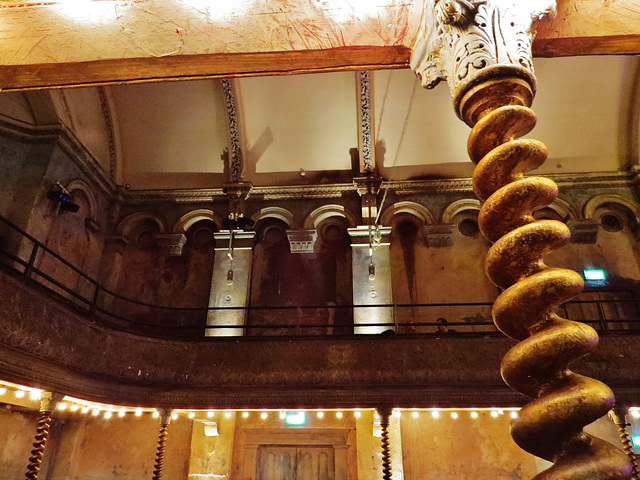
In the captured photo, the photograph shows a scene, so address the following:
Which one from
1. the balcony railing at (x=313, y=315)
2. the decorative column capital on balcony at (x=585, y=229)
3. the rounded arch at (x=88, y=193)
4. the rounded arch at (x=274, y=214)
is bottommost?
the balcony railing at (x=313, y=315)

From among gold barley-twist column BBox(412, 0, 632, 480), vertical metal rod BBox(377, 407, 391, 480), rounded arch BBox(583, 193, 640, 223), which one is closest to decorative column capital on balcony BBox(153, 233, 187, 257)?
vertical metal rod BBox(377, 407, 391, 480)

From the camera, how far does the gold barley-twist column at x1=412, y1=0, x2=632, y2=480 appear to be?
4.51 feet

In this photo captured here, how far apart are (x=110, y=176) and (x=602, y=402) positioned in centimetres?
1167

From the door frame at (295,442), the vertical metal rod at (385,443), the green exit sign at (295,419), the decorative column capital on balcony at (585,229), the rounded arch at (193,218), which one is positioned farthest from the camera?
the rounded arch at (193,218)

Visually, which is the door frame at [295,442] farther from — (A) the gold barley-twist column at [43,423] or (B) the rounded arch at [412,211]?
(B) the rounded arch at [412,211]

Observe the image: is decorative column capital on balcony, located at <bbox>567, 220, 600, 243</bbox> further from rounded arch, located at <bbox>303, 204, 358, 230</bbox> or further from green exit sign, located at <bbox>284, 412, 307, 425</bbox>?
green exit sign, located at <bbox>284, 412, 307, 425</bbox>

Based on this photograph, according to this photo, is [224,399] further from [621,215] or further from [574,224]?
[621,215]

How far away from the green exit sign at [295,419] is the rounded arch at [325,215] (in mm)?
4467

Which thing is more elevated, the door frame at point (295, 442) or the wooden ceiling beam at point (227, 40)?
the wooden ceiling beam at point (227, 40)

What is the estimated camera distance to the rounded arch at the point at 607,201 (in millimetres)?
10031

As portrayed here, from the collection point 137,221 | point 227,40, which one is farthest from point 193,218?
point 227,40

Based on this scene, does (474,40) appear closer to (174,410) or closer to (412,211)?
(174,410)

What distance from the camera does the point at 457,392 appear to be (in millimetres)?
6477

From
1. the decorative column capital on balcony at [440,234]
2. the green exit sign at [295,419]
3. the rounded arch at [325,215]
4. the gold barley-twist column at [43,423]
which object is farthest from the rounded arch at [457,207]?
the gold barley-twist column at [43,423]
